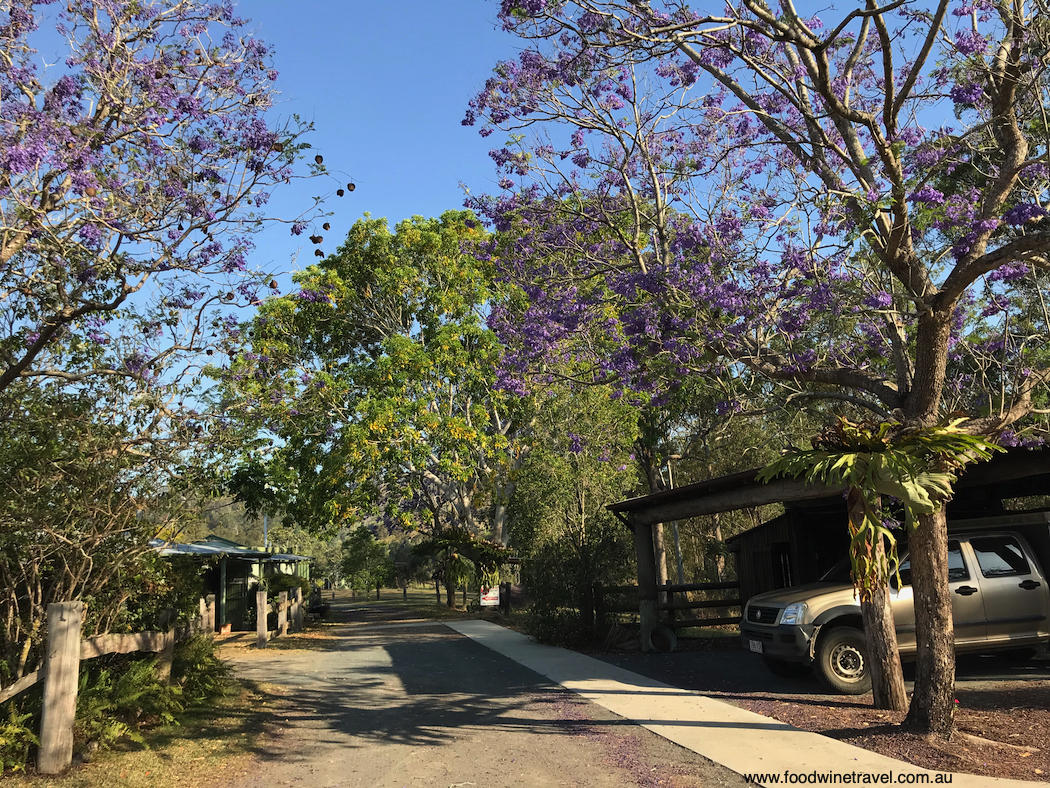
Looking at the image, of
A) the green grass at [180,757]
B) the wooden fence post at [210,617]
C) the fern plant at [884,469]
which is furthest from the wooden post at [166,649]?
the fern plant at [884,469]

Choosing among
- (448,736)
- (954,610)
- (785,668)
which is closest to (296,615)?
(448,736)

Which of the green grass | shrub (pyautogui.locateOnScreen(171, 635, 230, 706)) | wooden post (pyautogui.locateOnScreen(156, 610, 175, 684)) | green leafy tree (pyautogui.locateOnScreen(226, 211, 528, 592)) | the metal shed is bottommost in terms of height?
the green grass

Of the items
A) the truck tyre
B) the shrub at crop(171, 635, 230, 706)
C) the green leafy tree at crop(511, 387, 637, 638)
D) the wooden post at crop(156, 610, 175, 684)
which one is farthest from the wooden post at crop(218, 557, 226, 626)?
the truck tyre

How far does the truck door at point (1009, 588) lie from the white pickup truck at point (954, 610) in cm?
1

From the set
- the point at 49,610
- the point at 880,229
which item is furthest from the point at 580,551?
the point at 49,610

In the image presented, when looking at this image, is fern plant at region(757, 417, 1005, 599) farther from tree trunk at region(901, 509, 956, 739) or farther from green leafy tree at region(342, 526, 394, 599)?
green leafy tree at region(342, 526, 394, 599)

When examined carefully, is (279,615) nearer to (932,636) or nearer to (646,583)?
(646,583)

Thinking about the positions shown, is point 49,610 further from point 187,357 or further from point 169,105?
point 169,105

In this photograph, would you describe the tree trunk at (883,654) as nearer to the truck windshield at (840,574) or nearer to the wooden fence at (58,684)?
the truck windshield at (840,574)

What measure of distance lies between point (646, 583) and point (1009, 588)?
586cm

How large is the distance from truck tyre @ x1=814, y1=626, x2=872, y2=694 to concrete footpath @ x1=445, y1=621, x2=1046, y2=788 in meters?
1.35

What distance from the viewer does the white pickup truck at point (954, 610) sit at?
353 inches

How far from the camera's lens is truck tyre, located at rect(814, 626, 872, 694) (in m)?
8.83

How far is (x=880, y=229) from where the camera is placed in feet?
27.0
